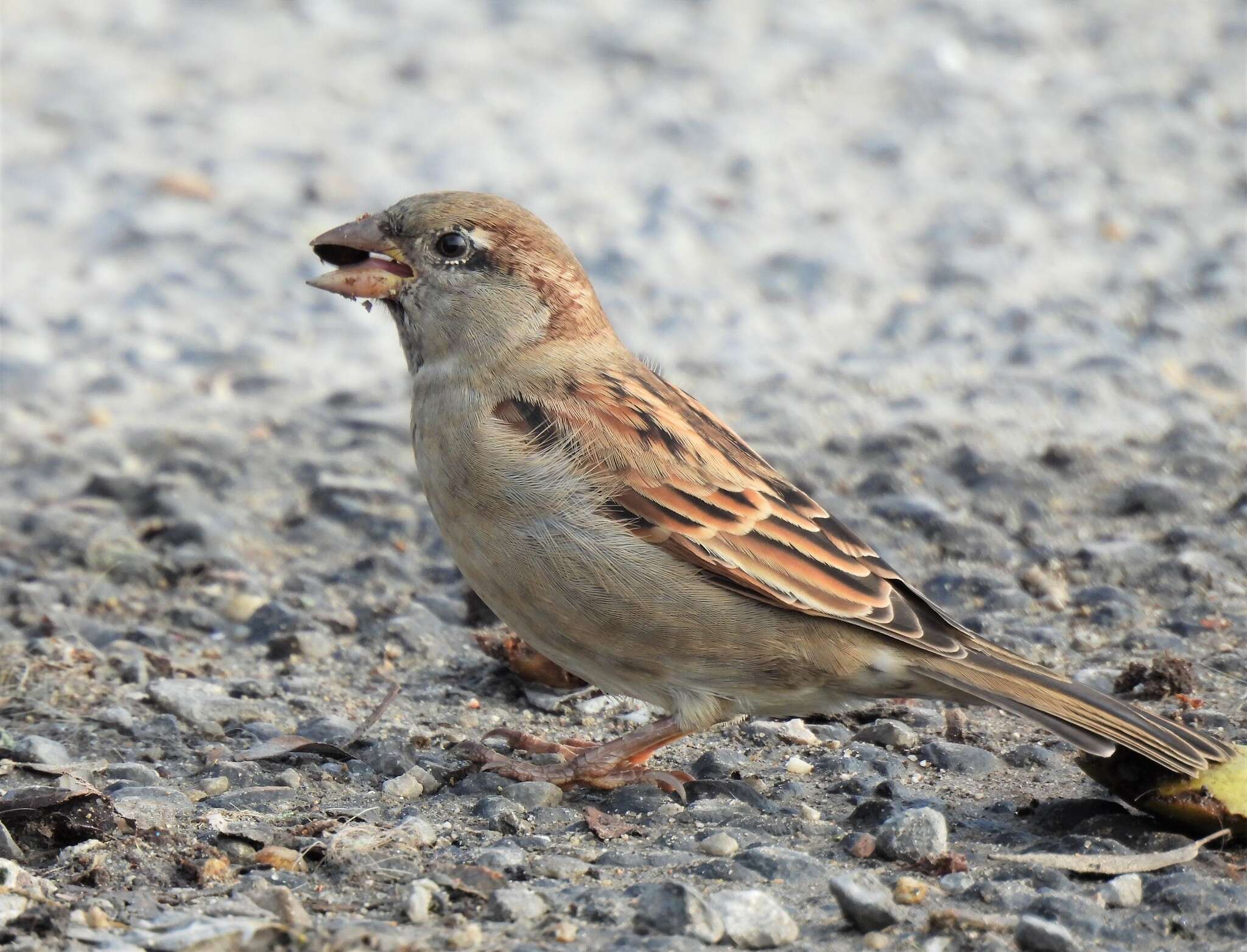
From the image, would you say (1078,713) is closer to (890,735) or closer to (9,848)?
(890,735)

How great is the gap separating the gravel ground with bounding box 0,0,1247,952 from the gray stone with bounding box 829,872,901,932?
0.01 meters

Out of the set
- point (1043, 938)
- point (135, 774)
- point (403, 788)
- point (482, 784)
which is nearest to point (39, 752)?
point (135, 774)

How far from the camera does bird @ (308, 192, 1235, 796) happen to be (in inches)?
182

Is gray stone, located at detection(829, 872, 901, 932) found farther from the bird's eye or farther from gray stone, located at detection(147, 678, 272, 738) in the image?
the bird's eye

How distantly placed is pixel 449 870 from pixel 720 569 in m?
1.18

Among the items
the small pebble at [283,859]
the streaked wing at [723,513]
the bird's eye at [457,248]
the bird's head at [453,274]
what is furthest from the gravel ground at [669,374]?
the bird's eye at [457,248]

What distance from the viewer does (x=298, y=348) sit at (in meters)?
8.72

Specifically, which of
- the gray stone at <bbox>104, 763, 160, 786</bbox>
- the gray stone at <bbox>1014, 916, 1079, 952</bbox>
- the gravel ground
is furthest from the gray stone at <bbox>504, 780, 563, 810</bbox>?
the gray stone at <bbox>1014, 916, 1079, 952</bbox>

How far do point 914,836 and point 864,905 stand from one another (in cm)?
45

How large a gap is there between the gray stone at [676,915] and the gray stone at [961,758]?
1.28m

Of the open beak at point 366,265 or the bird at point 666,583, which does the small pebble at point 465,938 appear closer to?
the bird at point 666,583

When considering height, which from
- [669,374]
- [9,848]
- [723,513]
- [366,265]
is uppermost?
[366,265]

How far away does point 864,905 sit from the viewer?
12.0ft

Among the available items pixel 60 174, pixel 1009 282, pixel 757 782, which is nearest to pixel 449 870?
pixel 757 782
